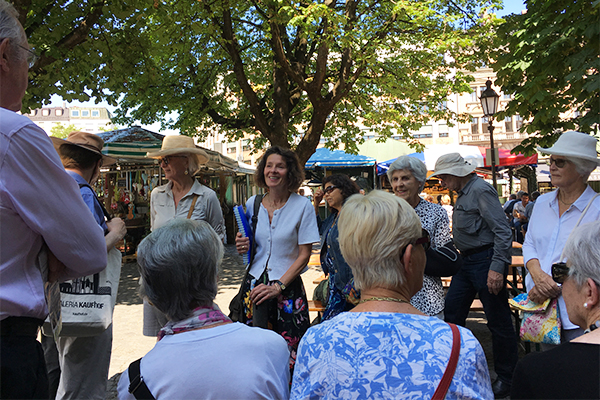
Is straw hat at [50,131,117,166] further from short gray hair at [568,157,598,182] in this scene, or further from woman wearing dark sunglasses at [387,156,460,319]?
short gray hair at [568,157,598,182]

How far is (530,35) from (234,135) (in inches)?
419

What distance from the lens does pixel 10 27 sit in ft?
4.65

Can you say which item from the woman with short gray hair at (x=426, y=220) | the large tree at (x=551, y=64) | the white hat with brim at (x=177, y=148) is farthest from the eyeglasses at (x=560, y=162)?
the white hat with brim at (x=177, y=148)

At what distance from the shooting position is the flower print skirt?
3.05m

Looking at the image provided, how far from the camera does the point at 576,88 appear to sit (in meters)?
5.18

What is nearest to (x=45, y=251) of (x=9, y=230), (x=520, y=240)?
(x=9, y=230)

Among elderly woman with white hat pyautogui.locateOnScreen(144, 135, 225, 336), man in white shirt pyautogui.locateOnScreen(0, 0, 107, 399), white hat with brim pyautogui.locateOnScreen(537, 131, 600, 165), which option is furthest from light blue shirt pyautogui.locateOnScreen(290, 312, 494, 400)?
elderly woman with white hat pyautogui.locateOnScreen(144, 135, 225, 336)

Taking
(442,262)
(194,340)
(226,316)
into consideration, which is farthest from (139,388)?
(442,262)

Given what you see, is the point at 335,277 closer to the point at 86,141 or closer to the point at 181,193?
the point at 181,193

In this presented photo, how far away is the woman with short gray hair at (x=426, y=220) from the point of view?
3.12 metres

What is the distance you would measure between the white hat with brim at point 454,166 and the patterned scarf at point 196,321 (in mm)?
2683

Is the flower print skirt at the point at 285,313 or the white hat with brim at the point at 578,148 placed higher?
→ the white hat with brim at the point at 578,148

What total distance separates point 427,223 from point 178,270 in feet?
6.77

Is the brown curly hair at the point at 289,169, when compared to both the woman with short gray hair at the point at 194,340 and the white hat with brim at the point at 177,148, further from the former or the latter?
the woman with short gray hair at the point at 194,340
